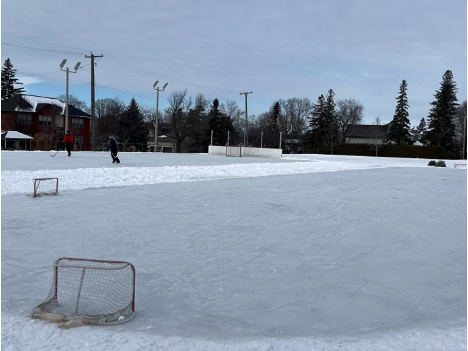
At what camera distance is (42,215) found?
9344mm

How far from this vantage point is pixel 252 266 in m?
6.55

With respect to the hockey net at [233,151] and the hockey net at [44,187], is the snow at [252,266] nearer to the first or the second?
the hockey net at [44,187]

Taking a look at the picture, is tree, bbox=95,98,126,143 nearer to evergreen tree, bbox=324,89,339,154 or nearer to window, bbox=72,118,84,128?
window, bbox=72,118,84,128

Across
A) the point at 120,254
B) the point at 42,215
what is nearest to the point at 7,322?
the point at 120,254

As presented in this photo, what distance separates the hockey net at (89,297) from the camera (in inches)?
176

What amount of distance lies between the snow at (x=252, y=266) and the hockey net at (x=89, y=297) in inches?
5.9

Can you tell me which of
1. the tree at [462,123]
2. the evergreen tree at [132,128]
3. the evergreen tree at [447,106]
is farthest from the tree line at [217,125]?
the tree at [462,123]

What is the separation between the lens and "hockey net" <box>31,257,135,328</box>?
14.7 feet

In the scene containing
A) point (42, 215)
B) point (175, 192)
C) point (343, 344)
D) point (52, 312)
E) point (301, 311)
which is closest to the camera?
point (343, 344)

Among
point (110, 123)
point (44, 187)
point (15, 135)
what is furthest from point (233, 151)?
point (110, 123)

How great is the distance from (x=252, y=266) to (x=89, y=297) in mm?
2413

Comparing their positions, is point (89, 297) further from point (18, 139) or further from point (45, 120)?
point (45, 120)

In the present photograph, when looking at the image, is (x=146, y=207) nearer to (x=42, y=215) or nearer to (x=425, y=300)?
(x=42, y=215)

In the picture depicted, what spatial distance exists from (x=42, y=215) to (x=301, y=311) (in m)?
6.57
